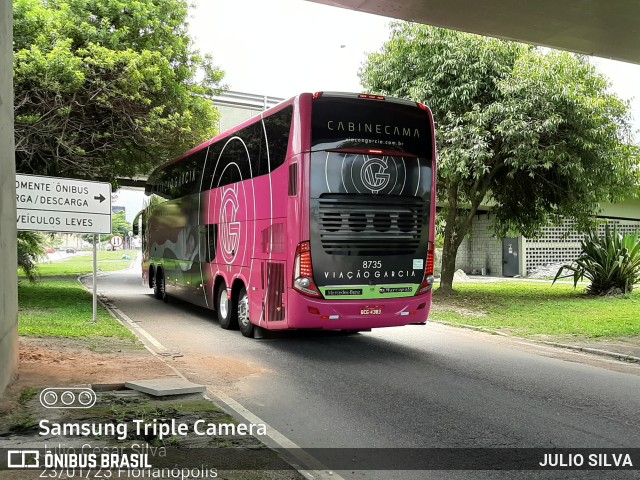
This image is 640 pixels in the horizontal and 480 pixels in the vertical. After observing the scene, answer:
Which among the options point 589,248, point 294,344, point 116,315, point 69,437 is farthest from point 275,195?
point 589,248

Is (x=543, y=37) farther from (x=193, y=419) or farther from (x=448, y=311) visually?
(x=193, y=419)

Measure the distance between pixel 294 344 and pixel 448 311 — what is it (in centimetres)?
675

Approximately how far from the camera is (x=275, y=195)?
10.3 m

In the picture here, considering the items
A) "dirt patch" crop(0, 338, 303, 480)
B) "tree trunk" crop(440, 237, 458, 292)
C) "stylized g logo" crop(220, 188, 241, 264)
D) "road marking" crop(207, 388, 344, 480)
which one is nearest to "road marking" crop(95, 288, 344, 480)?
"road marking" crop(207, 388, 344, 480)

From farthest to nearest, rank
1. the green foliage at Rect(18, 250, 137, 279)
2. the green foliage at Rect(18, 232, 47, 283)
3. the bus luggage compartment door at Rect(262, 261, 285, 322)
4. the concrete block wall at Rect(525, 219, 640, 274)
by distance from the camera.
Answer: the concrete block wall at Rect(525, 219, 640, 274)
the green foliage at Rect(18, 250, 137, 279)
the green foliage at Rect(18, 232, 47, 283)
the bus luggage compartment door at Rect(262, 261, 285, 322)

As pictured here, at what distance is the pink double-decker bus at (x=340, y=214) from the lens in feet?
31.2

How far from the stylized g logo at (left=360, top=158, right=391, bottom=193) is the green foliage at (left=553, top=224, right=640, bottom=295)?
12285 millimetres

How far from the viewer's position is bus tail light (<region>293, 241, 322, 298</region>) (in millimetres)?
9461

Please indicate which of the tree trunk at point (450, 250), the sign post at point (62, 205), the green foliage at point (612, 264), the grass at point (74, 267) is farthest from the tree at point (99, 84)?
the green foliage at point (612, 264)

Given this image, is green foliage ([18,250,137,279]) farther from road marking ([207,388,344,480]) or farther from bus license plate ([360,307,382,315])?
road marking ([207,388,344,480])

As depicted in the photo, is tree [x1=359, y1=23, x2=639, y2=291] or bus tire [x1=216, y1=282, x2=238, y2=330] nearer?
bus tire [x1=216, y1=282, x2=238, y2=330]

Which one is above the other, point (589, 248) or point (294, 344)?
point (589, 248)

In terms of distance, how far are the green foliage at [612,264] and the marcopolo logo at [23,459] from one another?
18451 mm

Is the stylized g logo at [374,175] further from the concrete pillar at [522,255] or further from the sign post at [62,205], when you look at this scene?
the concrete pillar at [522,255]
